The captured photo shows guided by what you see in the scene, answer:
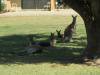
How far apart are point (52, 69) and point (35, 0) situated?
42292mm

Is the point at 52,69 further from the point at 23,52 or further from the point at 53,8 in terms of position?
the point at 53,8

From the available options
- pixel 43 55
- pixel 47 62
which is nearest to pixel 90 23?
pixel 47 62

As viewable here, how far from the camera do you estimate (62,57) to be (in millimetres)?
14391

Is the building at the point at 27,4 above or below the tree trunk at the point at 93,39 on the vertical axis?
below

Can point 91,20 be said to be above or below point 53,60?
above

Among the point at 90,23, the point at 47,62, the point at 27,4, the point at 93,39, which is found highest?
the point at 90,23

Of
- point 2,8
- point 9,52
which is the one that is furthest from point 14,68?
point 2,8

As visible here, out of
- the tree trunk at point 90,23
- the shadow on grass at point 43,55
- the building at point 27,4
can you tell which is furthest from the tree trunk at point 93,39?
the building at point 27,4

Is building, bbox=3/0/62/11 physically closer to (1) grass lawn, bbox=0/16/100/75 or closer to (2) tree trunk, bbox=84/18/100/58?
(1) grass lawn, bbox=0/16/100/75

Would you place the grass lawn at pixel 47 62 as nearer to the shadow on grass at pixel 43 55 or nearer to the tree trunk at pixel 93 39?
the shadow on grass at pixel 43 55

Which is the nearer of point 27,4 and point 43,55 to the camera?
point 43,55

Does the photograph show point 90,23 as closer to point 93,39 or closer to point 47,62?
point 93,39

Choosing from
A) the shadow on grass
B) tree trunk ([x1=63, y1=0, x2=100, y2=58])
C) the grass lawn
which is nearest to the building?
the shadow on grass

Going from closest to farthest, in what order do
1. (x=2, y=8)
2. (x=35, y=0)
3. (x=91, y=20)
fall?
(x=91, y=20)
(x=2, y=8)
(x=35, y=0)
